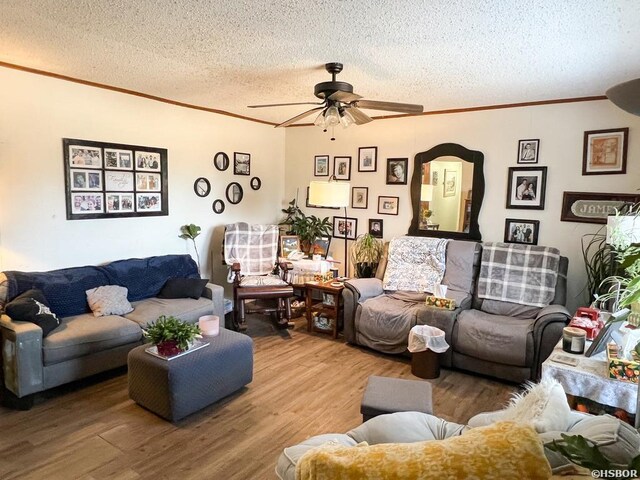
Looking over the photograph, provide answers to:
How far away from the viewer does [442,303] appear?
11.8 feet

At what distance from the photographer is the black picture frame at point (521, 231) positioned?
403 cm

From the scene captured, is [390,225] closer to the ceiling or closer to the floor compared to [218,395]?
closer to the ceiling

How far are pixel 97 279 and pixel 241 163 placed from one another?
2324mm

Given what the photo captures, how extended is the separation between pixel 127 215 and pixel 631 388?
4159mm

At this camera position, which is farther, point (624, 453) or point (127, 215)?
point (127, 215)

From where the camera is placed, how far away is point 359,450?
3.47 ft

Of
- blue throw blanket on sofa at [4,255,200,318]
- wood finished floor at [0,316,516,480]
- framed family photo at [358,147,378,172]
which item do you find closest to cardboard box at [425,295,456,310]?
wood finished floor at [0,316,516,480]

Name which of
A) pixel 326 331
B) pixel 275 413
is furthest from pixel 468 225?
pixel 275 413

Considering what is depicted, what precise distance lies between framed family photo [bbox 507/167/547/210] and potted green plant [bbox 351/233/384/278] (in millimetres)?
1489

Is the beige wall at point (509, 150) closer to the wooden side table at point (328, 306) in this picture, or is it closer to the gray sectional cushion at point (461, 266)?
the gray sectional cushion at point (461, 266)

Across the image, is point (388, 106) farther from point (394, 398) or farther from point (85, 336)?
point (85, 336)

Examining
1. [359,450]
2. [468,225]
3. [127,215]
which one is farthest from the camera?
[468,225]

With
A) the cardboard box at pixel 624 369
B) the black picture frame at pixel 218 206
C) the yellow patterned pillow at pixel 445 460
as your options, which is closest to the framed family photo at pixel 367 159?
the black picture frame at pixel 218 206

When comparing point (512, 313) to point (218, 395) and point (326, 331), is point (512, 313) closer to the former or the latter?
point (326, 331)
